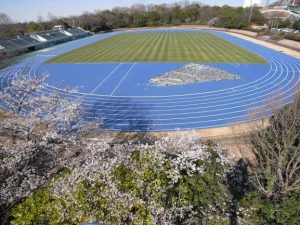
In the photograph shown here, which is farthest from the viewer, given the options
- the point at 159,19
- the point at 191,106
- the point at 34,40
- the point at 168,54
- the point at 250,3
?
the point at 250,3

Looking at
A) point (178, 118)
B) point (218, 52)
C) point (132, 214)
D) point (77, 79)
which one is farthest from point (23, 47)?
point (132, 214)

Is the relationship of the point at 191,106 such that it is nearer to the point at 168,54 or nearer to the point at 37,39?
the point at 168,54

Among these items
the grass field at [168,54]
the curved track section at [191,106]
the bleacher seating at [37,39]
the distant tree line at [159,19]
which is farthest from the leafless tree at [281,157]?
the distant tree line at [159,19]

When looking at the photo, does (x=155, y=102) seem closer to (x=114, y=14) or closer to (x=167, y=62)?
(x=167, y=62)

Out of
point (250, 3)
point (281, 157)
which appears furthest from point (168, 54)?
point (250, 3)

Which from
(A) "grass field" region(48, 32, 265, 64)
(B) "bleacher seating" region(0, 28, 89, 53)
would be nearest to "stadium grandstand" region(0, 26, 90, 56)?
(B) "bleacher seating" region(0, 28, 89, 53)

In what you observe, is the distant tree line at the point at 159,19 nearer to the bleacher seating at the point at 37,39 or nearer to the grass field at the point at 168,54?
the bleacher seating at the point at 37,39
